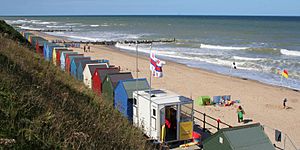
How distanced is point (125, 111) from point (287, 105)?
11642 mm

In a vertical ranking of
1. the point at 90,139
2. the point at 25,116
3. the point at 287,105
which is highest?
the point at 25,116

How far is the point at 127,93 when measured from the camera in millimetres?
11305

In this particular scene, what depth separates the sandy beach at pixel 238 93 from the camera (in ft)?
51.7

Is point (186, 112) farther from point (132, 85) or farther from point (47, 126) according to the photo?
point (47, 126)

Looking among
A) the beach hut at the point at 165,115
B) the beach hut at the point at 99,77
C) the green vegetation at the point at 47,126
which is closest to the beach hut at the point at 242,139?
the green vegetation at the point at 47,126

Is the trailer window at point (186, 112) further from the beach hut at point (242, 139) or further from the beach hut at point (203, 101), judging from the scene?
the beach hut at point (203, 101)

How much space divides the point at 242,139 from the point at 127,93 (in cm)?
516

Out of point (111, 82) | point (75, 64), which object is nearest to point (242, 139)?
point (111, 82)

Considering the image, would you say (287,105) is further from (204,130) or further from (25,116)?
(25,116)

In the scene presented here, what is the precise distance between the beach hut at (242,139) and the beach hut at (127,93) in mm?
4625

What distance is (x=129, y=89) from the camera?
1139 cm

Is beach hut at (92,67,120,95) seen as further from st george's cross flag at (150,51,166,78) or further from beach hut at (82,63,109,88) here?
st george's cross flag at (150,51,166,78)

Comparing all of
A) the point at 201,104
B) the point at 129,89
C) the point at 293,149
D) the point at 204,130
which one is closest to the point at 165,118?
the point at 129,89

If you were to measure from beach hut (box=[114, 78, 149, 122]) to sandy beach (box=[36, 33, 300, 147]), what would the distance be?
18.4ft
